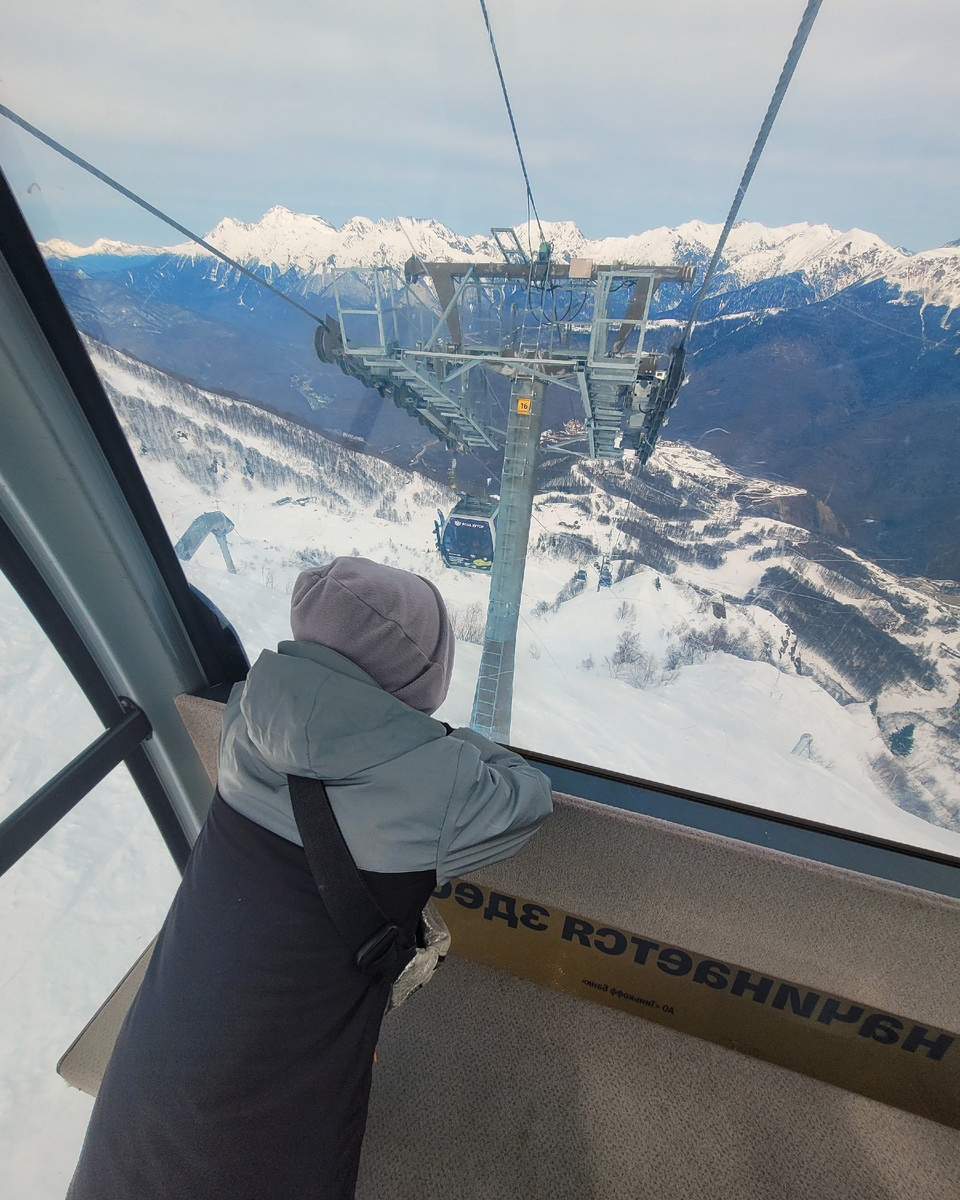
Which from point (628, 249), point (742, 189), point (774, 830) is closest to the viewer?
point (774, 830)

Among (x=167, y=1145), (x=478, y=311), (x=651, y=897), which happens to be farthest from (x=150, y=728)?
(x=478, y=311)

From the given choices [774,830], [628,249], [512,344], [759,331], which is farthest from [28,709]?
[759,331]

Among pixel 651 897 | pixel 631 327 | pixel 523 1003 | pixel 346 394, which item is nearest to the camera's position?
pixel 651 897

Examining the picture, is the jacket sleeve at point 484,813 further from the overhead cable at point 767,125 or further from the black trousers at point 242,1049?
the overhead cable at point 767,125

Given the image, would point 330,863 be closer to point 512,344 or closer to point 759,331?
point 512,344

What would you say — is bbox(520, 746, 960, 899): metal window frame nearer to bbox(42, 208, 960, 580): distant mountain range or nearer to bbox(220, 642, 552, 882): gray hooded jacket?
bbox(220, 642, 552, 882): gray hooded jacket

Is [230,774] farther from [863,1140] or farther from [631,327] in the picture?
[631,327]
